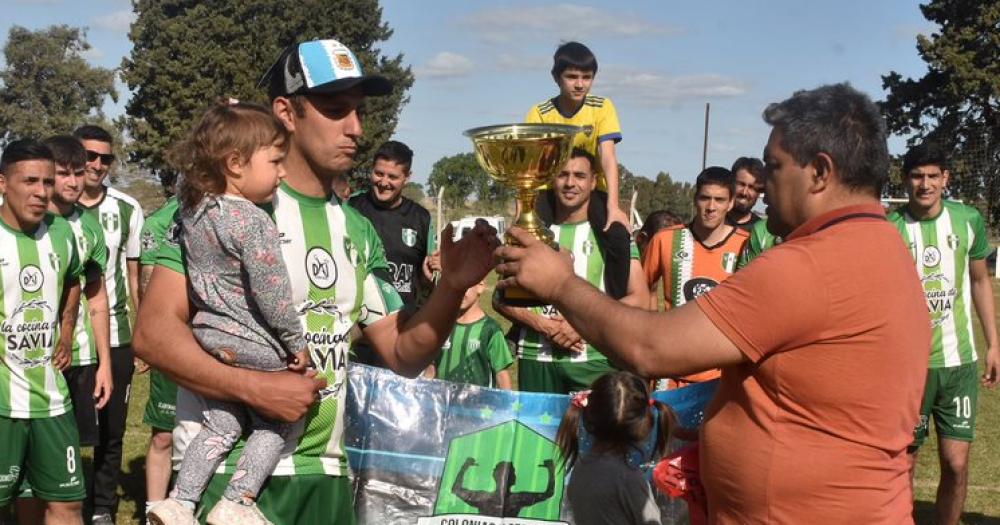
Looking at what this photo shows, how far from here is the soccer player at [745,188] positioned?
8.59m

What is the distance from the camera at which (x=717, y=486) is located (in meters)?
3.01

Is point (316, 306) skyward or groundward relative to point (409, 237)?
groundward

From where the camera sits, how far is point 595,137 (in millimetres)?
6473

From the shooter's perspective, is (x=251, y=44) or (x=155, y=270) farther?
(x=251, y=44)

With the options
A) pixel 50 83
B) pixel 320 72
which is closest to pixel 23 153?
pixel 320 72

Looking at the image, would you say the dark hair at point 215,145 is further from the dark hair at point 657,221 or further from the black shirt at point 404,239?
the dark hair at point 657,221

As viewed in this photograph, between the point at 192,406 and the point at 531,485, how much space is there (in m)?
3.15

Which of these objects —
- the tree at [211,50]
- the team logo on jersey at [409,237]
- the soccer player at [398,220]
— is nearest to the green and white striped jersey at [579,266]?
the soccer player at [398,220]

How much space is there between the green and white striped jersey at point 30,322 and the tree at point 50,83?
70.5 m

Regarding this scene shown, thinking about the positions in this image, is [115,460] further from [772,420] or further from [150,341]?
[772,420]

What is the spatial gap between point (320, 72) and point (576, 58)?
333cm

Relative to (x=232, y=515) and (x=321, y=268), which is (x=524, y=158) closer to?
(x=321, y=268)

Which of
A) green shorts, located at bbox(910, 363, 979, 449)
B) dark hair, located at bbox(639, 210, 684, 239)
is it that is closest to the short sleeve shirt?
green shorts, located at bbox(910, 363, 979, 449)

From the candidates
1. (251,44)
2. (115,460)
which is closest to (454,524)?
(115,460)
